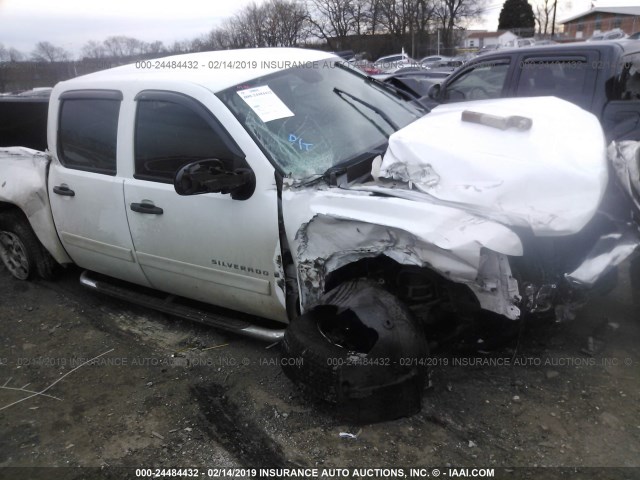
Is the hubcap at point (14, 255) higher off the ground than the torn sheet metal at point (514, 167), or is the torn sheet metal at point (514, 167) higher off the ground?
the torn sheet metal at point (514, 167)

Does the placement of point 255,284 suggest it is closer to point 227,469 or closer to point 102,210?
point 227,469

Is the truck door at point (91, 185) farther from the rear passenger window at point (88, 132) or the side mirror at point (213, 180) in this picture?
the side mirror at point (213, 180)

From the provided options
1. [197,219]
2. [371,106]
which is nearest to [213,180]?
[197,219]

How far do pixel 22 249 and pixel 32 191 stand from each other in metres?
0.79

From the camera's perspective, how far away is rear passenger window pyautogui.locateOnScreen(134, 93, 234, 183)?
2902 millimetres

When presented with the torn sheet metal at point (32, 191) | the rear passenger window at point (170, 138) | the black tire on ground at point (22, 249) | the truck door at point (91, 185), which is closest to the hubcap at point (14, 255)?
the black tire on ground at point (22, 249)

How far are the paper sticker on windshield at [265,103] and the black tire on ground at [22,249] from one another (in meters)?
2.53

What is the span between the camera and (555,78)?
521 cm

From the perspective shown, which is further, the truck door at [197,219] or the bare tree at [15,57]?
the bare tree at [15,57]

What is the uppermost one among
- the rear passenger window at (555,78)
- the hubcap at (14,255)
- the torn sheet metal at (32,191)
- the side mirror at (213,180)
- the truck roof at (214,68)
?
the truck roof at (214,68)

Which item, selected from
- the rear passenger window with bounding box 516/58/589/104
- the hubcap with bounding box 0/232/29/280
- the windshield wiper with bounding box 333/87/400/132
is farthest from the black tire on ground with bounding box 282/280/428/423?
the rear passenger window with bounding box 516/58/589/104

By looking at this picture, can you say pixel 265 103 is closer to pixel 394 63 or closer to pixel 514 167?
pixel 514 167

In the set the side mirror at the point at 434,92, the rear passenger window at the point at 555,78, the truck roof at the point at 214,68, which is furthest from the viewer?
the side mirror at the point at 434,92

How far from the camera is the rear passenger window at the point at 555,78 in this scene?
195 inches
